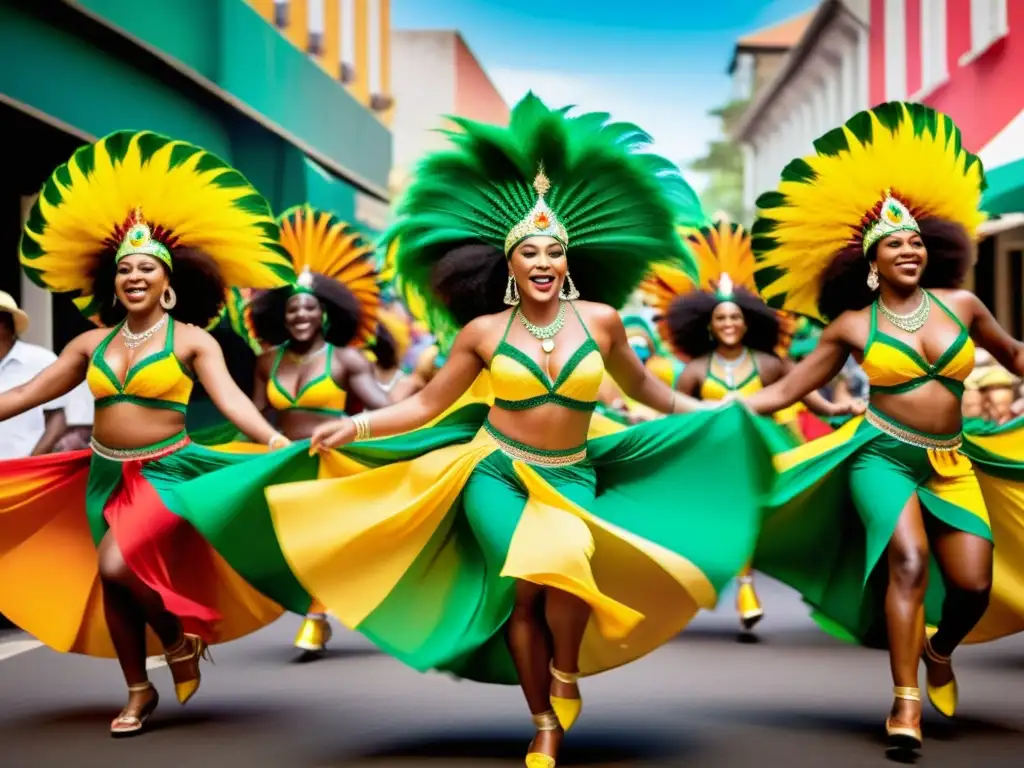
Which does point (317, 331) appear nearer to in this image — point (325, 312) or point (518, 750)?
point (325, 312)

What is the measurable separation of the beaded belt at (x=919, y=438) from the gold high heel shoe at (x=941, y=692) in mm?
814

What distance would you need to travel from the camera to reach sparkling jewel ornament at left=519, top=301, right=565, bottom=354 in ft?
20.9

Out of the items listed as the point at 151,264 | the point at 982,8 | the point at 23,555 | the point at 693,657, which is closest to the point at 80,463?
the point at 23,555

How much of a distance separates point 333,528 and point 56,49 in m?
8.17

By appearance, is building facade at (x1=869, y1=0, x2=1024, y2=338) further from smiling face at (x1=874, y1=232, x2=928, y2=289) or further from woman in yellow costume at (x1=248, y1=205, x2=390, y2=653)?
smiling face at (x1=874, y1=232, x2=928, y2=289)

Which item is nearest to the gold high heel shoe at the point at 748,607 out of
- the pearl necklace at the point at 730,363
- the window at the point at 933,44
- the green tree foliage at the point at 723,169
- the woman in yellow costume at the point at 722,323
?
the woman in yellow costume at the point at 722,323

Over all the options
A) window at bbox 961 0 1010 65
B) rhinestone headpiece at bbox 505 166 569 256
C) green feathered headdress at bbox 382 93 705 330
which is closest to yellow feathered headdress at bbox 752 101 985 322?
green feathered headdress at bbox 382 93 705 330

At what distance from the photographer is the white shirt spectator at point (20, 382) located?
9.59 m

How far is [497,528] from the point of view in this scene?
19.9 ft

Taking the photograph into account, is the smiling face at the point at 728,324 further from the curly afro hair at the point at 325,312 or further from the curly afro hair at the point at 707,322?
the curly afro hair at the point at 325,312

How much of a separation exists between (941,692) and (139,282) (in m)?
3.86

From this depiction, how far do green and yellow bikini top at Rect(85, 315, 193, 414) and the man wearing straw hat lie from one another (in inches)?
100

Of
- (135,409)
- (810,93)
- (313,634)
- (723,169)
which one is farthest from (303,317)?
(723,169)

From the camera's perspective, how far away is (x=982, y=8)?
20.3 metres
